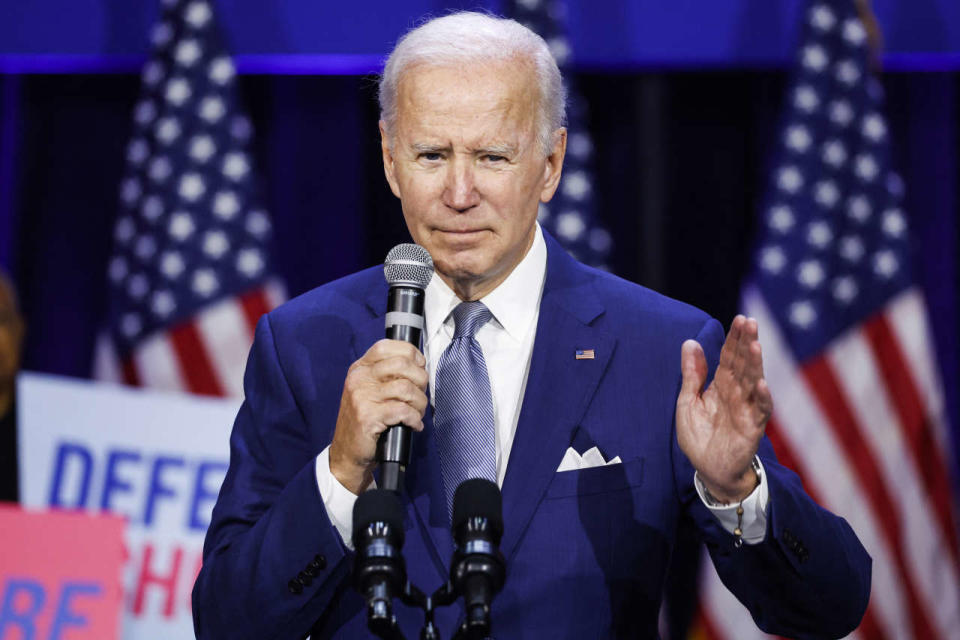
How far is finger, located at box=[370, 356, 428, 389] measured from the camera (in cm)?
131

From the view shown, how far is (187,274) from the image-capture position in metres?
3.87

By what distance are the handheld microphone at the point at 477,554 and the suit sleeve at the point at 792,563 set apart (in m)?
0.45

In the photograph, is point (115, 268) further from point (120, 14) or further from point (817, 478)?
point (817, 478)

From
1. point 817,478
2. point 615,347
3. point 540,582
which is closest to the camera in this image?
point 540,582

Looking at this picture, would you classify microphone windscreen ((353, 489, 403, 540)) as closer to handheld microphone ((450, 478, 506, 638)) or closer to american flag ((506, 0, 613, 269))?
handheld microphone ((450, 478, 506, 638))

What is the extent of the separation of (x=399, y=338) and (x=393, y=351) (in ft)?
0.15

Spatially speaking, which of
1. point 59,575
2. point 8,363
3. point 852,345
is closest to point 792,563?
point 852,345

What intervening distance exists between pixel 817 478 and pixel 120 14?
2978 mm

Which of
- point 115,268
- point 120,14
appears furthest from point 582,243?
point 120,14

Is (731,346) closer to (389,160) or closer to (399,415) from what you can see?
(399,415)

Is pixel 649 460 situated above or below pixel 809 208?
below

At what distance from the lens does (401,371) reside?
1.31 meters

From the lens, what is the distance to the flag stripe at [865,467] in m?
3.71

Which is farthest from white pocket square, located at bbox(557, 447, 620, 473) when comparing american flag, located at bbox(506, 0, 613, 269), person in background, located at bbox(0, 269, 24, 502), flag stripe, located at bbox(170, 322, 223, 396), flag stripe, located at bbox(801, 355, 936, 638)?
person in background, located at bbox(0, 269, 24, 502)
